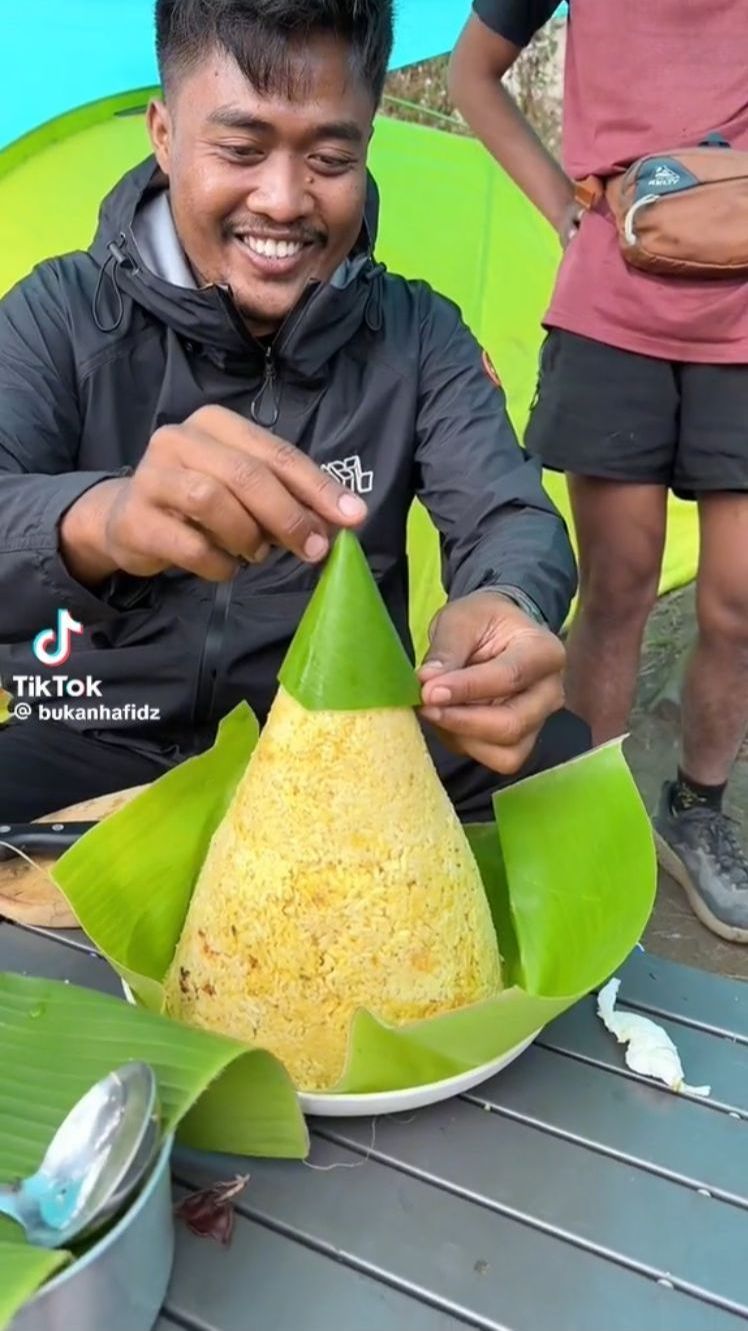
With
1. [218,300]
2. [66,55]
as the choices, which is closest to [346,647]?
[218,300]

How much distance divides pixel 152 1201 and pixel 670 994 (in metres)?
0.53

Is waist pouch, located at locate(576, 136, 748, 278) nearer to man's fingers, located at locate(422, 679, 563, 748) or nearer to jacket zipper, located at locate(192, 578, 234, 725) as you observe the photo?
jacket zipper, located at locate(192, 578, 234, 725)

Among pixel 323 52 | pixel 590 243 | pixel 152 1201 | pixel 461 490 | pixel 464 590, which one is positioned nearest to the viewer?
pixel 152 1201

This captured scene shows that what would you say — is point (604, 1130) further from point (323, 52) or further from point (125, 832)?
point (323, 52)

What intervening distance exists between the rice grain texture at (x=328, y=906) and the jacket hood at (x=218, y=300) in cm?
→ 65

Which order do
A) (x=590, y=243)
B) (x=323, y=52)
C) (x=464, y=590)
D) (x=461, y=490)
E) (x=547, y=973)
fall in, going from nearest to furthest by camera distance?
(x=547, y=973) → (x=323, y=52) → (x=464, y=590) → (x=461, y=490) → (x=590, y=243)

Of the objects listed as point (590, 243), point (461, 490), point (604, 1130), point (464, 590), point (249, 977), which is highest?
point (590, 243)

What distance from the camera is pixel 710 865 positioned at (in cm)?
218

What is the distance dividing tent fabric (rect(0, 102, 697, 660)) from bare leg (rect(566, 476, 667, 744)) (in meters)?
0.57

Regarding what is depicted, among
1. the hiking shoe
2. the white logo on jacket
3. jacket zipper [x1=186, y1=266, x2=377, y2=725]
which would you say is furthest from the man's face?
the hiking shoe

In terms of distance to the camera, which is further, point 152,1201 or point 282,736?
point 282,736

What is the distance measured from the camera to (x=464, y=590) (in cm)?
135

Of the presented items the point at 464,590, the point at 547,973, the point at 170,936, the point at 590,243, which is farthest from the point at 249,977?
the point at 590,243

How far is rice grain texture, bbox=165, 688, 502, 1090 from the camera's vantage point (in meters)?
0.84
